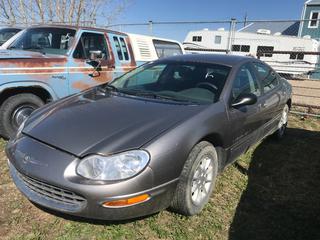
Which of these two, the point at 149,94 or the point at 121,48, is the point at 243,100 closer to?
the point at 149,94

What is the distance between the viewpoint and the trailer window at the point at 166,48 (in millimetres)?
7257

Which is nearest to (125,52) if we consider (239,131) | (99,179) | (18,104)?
(18,104)

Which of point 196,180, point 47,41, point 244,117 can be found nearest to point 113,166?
point 196,180

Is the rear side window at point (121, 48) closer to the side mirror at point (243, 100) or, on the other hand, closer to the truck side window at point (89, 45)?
the truck side window at point (89, 45)

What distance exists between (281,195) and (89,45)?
3881mm

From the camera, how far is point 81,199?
2488 mm

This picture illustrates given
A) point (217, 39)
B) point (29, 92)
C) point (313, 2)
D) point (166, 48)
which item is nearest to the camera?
point (29, 92)

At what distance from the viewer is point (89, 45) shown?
5609mm

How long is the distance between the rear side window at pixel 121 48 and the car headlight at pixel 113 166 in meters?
3.90

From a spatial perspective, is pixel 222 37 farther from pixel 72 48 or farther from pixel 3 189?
pixel 3 189

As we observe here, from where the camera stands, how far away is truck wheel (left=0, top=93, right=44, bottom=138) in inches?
184

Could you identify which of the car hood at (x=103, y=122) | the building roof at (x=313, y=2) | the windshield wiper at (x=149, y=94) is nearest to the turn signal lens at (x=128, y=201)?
the car hood at (x=103, y=122)

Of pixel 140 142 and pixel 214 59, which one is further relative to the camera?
pixel 214 59

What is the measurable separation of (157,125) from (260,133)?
2.17 metres
